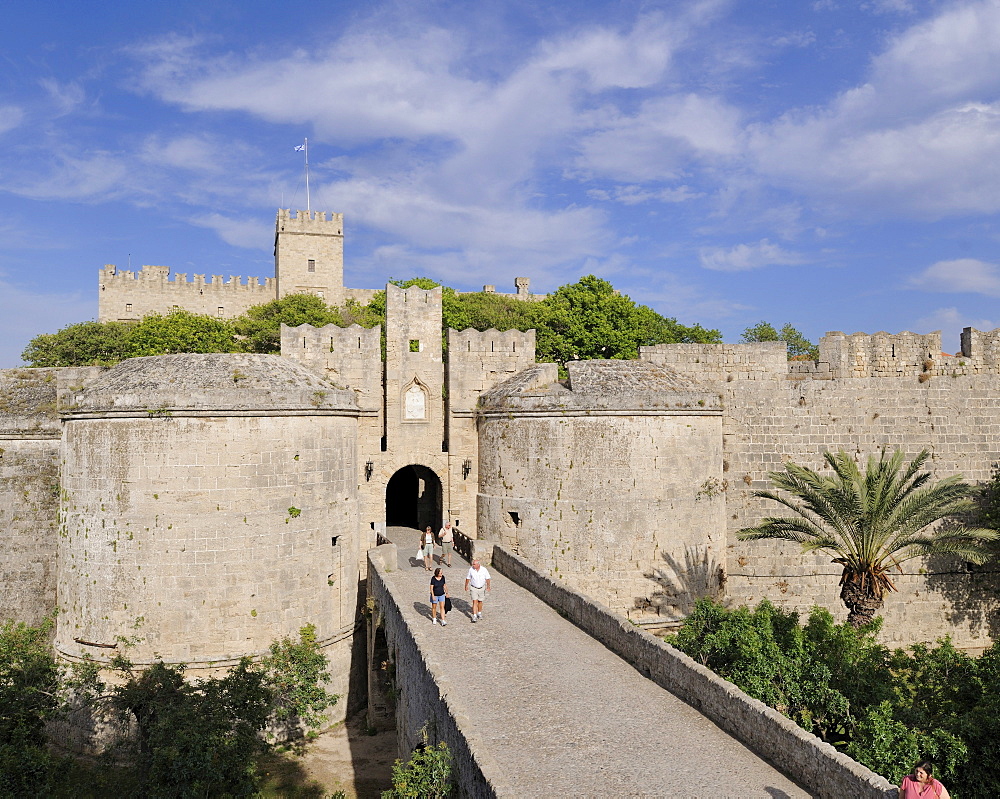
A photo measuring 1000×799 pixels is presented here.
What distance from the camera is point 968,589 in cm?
2141

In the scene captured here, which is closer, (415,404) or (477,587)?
(477,587)

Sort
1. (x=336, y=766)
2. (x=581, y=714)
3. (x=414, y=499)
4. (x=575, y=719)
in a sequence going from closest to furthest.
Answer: (x=575, y=719) < (x=581, y=714) < (x=336, y=766) < (x=414, y=499)

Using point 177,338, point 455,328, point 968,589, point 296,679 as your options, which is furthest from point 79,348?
point 968,589

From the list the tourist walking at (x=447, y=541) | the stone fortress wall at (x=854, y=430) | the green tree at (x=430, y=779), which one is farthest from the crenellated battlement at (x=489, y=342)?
the green tree at (x=430, y=779)

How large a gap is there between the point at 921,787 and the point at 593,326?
1368 inches

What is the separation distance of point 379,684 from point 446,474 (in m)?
6.53

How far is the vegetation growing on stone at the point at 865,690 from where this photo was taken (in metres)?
9.91

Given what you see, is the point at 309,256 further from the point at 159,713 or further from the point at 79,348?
the point at 159,713

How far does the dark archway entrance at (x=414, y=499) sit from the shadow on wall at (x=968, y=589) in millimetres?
15325

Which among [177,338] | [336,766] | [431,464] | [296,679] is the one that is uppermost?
[177,338]

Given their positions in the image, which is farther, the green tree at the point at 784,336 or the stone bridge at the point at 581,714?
the green tree at the point at 784,336

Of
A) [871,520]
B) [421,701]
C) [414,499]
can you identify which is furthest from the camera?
[414,499]

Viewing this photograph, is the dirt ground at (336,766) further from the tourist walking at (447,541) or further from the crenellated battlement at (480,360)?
the crenellated battlement at (480,360)

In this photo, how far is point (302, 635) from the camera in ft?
58.9
